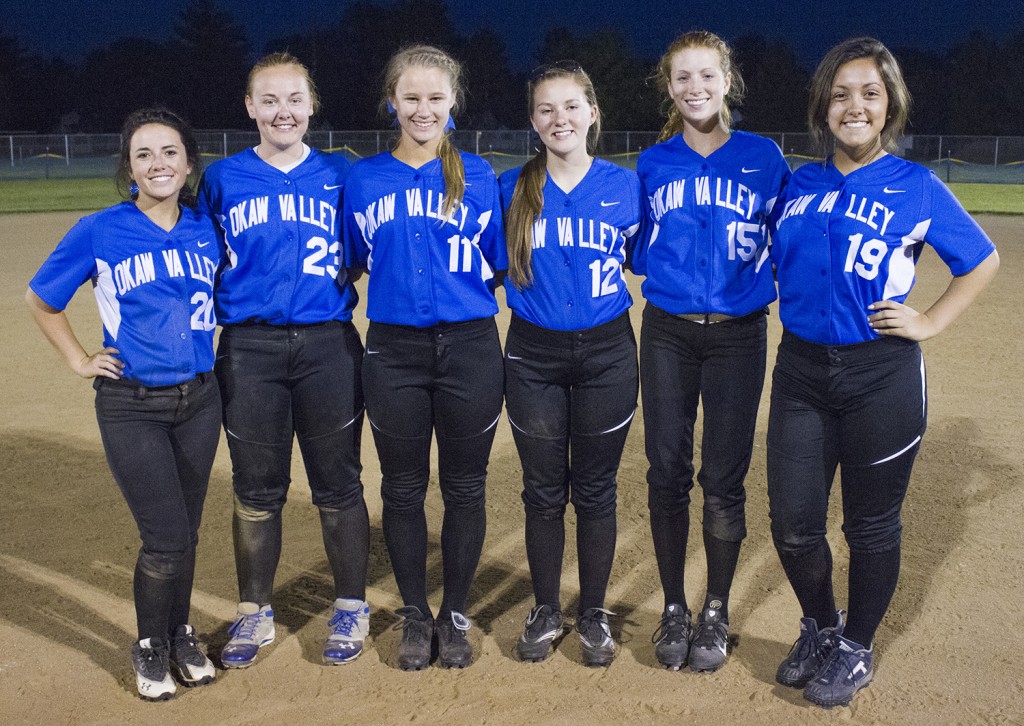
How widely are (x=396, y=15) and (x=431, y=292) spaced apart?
5624cm

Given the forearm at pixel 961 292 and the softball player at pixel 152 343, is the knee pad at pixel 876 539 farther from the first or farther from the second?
the softball player at pixel 152 343

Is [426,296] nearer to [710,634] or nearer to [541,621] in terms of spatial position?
[541,621]

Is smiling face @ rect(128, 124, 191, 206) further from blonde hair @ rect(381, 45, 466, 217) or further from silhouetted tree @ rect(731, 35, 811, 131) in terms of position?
silhouetted tree @ rect(731, 35, 811, 131)

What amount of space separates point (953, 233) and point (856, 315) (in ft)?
1.41

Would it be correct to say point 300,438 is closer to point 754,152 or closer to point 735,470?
point 735,470

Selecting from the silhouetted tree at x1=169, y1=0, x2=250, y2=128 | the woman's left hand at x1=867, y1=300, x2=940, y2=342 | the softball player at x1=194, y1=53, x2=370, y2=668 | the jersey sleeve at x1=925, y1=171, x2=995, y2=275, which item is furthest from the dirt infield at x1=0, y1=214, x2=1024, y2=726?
the silhouetted tree at x1=169, y1=0, x2=250, y2=128

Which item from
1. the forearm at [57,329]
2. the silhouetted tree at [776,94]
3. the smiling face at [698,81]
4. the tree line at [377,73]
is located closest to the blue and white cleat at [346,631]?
the forearm at [57,329]

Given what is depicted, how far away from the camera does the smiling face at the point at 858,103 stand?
134 inches

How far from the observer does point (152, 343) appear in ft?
11.8

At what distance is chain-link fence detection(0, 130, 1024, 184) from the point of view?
27.7 metres

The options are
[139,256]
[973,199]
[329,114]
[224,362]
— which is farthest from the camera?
[329,114]

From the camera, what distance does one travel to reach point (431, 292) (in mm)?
3723

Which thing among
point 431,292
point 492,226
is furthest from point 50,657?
point 492,226

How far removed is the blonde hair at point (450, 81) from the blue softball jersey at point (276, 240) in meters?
0.43
